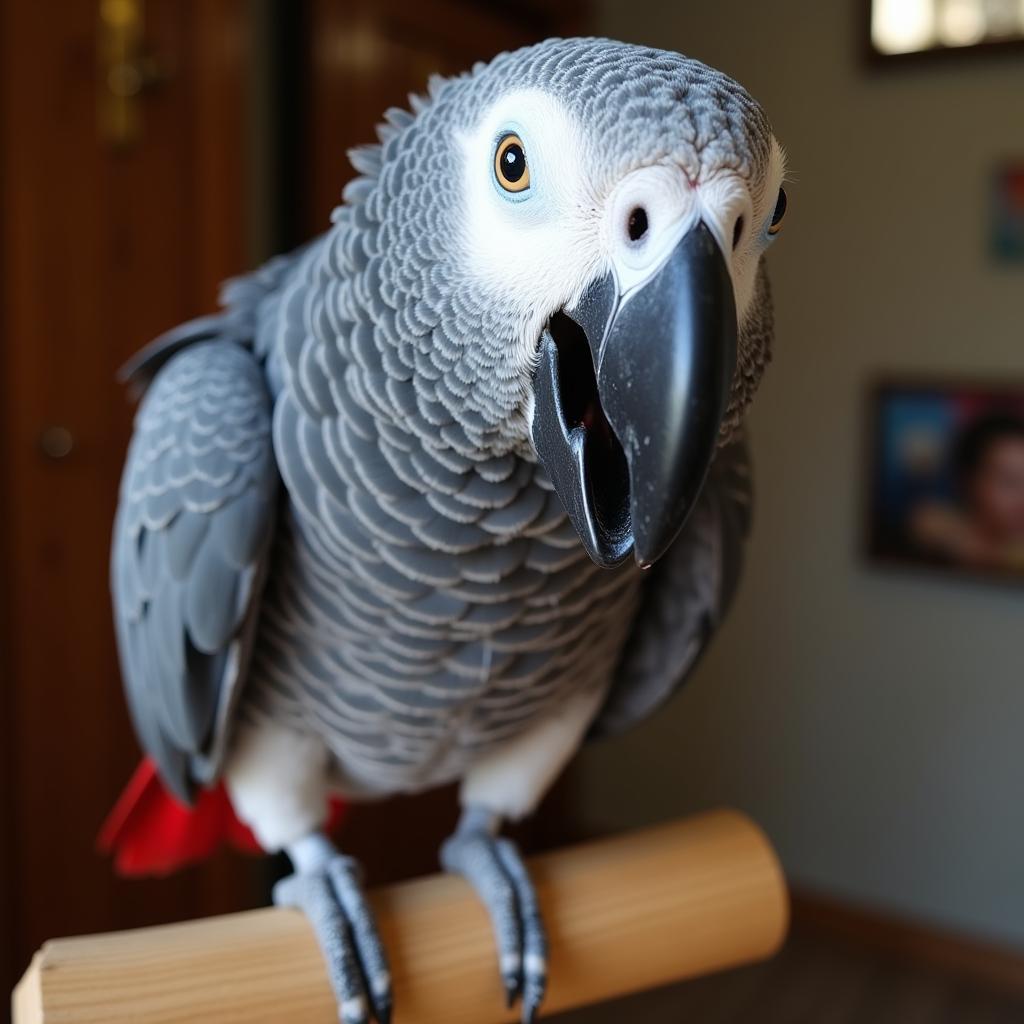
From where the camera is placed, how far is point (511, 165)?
1.64 feet

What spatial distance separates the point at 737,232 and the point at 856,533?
6.37ft

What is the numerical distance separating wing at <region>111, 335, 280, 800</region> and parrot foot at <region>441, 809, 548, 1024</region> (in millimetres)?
215

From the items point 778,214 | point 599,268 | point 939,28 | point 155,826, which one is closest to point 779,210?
point 778,214

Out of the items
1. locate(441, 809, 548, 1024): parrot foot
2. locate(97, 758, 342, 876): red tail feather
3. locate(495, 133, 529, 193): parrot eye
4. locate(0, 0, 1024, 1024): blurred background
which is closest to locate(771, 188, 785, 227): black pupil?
locate(495, 133, 529, 193): parrot eye

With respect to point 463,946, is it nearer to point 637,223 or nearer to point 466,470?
point 466,470

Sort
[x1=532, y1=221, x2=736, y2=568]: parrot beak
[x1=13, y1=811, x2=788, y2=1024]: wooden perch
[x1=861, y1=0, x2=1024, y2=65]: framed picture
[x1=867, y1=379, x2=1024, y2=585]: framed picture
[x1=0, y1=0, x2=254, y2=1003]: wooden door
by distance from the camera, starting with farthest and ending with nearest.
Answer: [x1=867, y1=379, x2=1024, y2=585]: framed picture, [x1=861, y1=0, x2=1024, y2=65]: framed picture, [x1=0, y1=0, x2=254, y2=1003]: wooden door, [x1=13, y1=811, x2=788, y2=1024]: wooden perch, [x1=532, y1=221, x2=736, y2=568]: parrot beak

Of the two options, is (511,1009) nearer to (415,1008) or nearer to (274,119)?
(415,1008)

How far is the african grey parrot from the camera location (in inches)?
17.5

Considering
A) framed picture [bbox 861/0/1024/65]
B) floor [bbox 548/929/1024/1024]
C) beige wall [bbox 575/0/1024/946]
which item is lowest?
floor [bbox 548/929/1024/1024]

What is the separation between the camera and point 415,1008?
27.1 inches

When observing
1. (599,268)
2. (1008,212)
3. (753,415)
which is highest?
(1008,212)

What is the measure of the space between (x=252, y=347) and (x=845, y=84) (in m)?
1.77

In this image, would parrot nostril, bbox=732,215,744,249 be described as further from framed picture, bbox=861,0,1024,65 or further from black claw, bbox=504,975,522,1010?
framed picture, bbox=861,0,1024,65

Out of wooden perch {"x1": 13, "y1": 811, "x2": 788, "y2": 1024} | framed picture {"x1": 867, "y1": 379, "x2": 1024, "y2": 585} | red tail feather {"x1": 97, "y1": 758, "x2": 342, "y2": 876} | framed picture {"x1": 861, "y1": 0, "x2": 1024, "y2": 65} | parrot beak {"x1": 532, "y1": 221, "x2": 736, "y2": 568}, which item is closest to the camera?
parrot beak {"x1": 532, "y1": 221, "x2": 736, "y2": 568}
